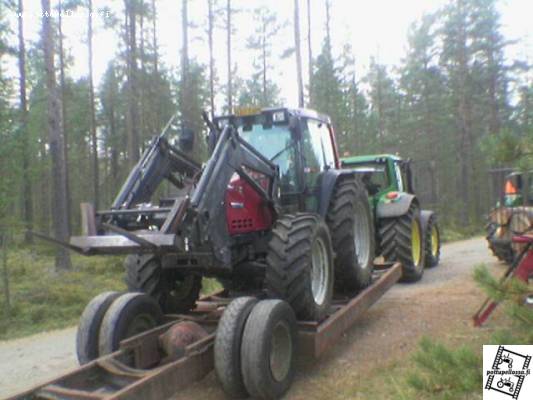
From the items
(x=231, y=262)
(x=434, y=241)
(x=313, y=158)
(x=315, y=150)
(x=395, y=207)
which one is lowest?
(x=434, y=241)

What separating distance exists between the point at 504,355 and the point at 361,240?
4.16 meters

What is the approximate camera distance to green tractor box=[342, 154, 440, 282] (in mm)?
10188

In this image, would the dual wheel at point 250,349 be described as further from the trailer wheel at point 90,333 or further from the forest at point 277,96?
the forest at point 277,96

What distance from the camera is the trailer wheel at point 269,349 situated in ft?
15.0

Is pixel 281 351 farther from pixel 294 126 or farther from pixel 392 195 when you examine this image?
pixel 392 195

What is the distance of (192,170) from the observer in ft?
21.7

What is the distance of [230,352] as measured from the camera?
182 inches

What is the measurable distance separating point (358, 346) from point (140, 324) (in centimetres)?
262

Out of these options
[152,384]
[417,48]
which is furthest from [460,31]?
[152,384]

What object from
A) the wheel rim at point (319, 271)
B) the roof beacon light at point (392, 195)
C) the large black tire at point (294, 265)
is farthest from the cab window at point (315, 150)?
the roof beacon light at point (392, 195)

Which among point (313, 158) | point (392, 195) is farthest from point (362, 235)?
point (392, 195)

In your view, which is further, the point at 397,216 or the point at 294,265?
the point at 397,216

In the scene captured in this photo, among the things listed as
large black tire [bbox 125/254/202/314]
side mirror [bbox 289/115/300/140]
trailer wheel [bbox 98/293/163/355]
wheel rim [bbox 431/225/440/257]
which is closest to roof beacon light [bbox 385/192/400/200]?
wheel rim [bbox 431/225/440/257]

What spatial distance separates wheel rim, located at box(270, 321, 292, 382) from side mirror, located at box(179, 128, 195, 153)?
2413 mm
